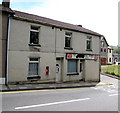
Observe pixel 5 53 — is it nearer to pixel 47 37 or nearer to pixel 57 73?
pixel 47 37

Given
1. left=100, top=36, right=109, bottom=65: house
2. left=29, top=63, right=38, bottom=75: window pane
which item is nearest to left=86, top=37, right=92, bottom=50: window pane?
left=29, top=63, right=38, bottom=75: window pane

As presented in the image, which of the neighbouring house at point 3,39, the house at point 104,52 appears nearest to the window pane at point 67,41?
the neighbouring house at point 3,39

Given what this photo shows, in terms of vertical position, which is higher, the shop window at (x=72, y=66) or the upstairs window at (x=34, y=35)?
the upstairs window at (x=34, y=35)

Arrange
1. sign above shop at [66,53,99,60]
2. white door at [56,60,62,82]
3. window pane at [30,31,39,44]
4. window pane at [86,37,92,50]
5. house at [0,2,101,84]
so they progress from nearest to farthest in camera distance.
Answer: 1. house at [0,2,101,84]
2. window pane at [30,31,39,44]
3. white door at [56,60,62,82]
4. sign above shop at [66,53,99,60]
5. window pane at [86,37,92,50]

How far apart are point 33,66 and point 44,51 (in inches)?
72.6

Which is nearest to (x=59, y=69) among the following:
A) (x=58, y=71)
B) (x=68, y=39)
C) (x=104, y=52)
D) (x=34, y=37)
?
(x=58, y=71)

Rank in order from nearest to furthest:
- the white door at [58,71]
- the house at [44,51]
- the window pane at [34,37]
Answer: the house at [44,51] → the window pane at [34,37] → the white door at [58,71]

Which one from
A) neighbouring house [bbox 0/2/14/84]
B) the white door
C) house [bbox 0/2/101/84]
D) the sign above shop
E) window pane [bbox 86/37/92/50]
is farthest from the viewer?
window pane [bbox 86/37/92/50]

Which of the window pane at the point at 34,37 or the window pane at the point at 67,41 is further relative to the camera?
the window pane at the point at 67,41

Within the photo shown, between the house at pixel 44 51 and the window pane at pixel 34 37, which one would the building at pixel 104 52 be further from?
the window pane at pixel 34 37

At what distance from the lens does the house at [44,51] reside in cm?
1238

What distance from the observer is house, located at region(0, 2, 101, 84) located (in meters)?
12.4

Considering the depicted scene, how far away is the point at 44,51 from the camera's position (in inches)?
570

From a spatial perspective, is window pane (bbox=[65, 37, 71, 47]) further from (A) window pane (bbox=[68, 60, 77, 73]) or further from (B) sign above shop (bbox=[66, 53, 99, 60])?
(A) window pane (bbox=[68, 60, 77, 73])
